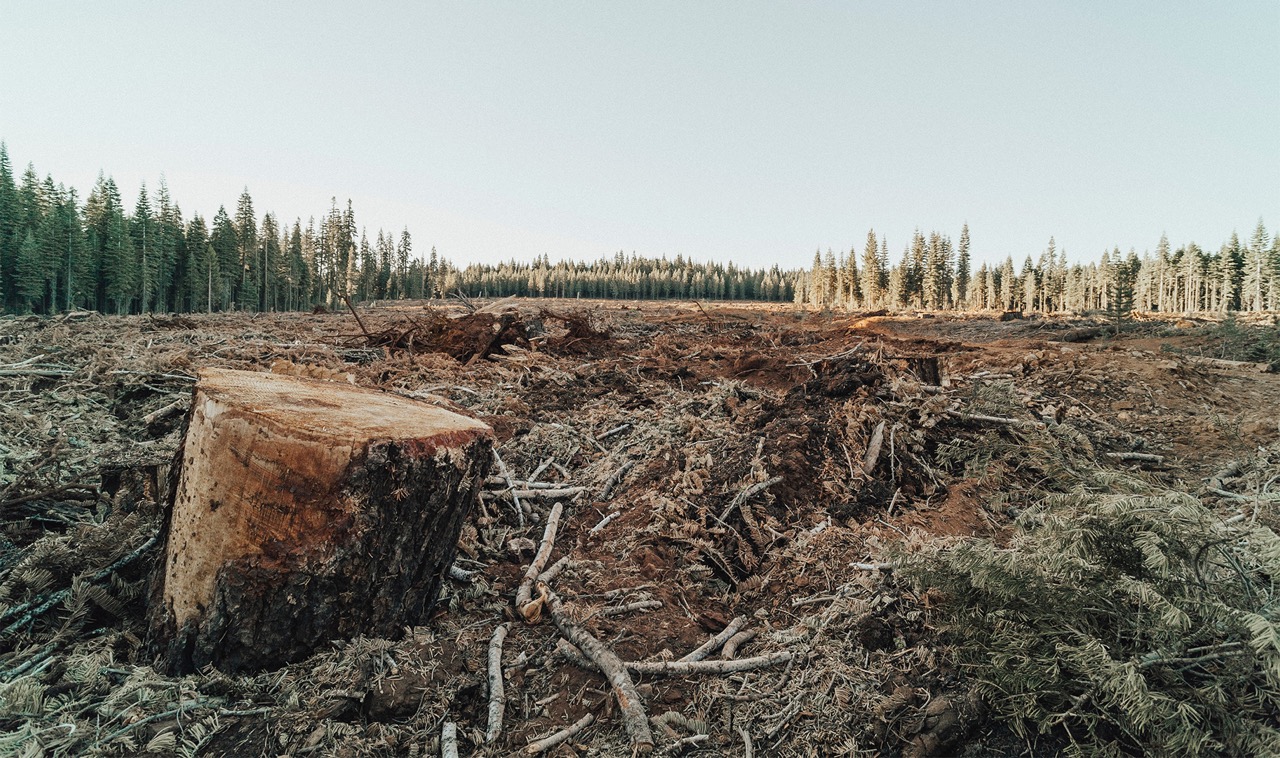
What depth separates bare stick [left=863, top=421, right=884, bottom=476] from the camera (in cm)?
505

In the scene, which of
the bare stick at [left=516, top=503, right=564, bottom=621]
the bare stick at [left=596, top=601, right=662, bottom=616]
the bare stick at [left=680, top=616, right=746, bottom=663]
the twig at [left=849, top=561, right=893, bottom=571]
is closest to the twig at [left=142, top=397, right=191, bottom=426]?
the bare stick at [left=516, top=503, right=564, bottom=621]

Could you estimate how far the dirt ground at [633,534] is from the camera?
267 centimetres

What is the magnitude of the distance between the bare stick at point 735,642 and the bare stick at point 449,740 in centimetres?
143

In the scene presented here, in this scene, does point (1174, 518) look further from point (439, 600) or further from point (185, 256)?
point (185, 256)

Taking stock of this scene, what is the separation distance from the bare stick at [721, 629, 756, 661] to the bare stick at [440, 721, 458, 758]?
56.3 inches

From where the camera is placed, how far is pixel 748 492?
4.71m

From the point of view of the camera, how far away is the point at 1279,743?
196 cm

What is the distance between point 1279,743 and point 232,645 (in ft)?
14.1

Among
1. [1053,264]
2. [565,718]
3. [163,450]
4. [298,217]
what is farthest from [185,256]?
[1053,264]

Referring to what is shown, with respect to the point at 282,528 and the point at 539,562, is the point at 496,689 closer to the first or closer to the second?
the point at 539,562

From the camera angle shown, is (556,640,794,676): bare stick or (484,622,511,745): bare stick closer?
(484,622,511,745): bare stick

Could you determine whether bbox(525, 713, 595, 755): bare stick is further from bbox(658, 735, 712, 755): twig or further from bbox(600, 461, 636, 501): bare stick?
bbox(600, 461, 636, 501): bare stick

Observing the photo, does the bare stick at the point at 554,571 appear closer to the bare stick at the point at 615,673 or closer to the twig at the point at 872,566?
the bare stick at the point at 615,673

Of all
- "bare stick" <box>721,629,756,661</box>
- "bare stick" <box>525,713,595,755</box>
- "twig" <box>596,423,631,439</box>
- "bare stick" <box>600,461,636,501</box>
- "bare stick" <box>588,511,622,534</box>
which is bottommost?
"bare stick" <box>525,713,595,755</box>
